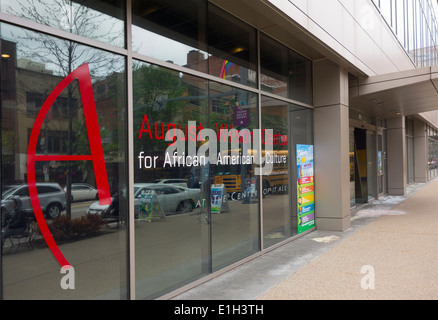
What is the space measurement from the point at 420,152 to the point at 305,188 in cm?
1959

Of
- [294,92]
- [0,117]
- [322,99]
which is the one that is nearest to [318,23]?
[294,92]

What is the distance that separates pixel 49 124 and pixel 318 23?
571 cm

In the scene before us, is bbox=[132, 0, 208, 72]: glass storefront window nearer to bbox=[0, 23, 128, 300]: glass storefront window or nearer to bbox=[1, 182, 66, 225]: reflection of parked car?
bbox=[0, 23, 128, 300]: glass storefront window

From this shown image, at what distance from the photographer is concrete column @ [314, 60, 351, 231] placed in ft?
28.5

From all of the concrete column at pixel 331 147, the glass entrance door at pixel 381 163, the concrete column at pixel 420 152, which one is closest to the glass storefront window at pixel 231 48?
the concrete column at pixel 331 147

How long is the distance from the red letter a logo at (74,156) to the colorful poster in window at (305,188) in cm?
536

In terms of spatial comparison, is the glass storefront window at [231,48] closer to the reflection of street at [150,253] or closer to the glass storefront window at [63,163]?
the glass storefront window at [63,163]

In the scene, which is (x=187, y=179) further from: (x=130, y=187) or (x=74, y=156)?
(x=74, y=156)

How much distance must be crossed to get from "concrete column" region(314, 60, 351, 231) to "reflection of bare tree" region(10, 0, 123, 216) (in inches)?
248

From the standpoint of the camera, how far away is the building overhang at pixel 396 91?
881 centimetres

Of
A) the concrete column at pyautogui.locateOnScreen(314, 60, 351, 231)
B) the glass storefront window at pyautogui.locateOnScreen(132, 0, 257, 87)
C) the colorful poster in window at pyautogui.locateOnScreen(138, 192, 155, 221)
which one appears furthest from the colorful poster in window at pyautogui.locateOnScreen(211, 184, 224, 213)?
the concrete column at pyautogui.locateOnScreen(314, 60, 351, 231)

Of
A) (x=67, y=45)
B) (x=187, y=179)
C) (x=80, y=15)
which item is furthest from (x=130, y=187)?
(x=80, y=15)

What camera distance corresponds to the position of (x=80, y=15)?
385 centimetres
